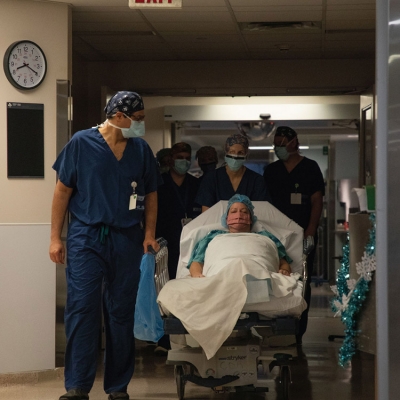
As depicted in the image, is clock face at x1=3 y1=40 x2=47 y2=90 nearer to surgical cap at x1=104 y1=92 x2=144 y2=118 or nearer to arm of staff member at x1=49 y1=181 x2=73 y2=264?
surgical cap at x1=104 y1=92 x2=144 y2=118

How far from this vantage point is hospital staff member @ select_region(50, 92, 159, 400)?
404 cm

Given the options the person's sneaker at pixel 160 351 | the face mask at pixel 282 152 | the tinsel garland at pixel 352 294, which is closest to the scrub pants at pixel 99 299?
the tinsel garland at pixel 352 294

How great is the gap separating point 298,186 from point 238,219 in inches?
58.3

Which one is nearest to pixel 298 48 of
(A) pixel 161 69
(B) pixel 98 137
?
(A) pixel 161 69

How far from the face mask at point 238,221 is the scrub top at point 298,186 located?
4.69 ft

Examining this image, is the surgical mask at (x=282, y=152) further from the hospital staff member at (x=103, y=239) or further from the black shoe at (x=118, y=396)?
the black shoe at (x=118, y=396)

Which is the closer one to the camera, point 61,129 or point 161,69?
point 61,129

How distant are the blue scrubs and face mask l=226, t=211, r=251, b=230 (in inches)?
23.6

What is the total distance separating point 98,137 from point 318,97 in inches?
159

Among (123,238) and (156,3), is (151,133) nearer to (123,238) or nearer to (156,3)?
(156,3)

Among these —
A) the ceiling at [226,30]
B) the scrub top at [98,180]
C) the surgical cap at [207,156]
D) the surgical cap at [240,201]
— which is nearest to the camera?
the scrub top at [98,180]

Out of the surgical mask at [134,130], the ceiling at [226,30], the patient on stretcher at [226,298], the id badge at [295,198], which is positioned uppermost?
the ceiling at [226,30]

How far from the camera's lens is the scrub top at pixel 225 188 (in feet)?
17.0

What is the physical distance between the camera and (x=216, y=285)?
382cm
